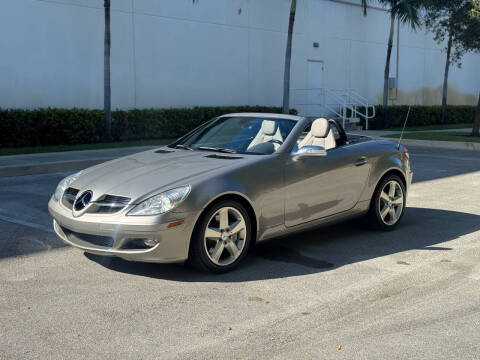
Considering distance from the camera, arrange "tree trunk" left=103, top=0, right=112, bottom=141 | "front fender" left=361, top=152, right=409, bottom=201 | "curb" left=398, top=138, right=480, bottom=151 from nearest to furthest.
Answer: "front fender" left=361, top=152, right=409, bottom=201 < "tree trunk" left=103, top=0, right=112, bottom=141 < "curb" left=398, top=138, right=480, bottom=151

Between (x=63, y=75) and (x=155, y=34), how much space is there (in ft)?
12.4

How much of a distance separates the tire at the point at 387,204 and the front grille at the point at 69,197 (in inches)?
131

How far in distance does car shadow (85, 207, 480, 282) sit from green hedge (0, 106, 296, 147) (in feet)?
38.3

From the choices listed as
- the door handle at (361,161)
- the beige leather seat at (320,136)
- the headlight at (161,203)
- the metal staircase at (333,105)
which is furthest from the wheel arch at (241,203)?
the metal staircase at (333,105)

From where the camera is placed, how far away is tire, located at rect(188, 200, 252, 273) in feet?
17.6

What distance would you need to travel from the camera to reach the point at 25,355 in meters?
3.88

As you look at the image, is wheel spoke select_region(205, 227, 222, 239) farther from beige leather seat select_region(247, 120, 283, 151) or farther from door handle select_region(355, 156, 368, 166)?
door handle select_region(355, 156, 368, 166)

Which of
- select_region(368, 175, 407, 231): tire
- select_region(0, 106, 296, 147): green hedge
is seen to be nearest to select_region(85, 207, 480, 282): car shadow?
select_region(368, 175, 407, 231): tire

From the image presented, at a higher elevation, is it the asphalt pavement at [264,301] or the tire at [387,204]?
the tire at [387,204]

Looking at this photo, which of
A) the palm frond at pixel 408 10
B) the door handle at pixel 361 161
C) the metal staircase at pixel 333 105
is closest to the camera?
the door handle at pixel 361 161

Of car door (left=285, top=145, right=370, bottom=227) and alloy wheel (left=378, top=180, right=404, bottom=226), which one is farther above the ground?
car door (left=285, top=145, right=370, bottom=227)

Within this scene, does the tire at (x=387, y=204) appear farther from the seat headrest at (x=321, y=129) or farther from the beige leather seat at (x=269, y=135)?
the beige leather seat at (x=269, y=135)

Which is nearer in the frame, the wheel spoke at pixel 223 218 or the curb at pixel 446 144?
the wheel spoke at pixel 223 218

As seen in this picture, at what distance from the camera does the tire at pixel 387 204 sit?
717cm
